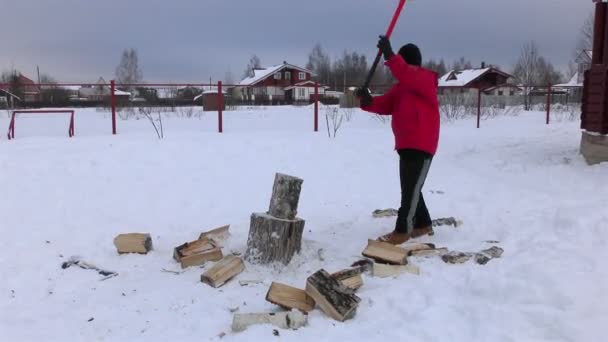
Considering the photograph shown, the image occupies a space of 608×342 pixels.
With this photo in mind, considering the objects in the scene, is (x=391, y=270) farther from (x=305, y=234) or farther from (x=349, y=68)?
(x=349, y=68)

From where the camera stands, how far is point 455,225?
15.8 ft

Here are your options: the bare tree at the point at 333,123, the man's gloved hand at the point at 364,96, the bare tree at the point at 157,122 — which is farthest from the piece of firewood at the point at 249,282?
the bare tree at the point at 333,123

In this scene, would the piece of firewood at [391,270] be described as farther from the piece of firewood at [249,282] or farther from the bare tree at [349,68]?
the bare tree at [349,68]

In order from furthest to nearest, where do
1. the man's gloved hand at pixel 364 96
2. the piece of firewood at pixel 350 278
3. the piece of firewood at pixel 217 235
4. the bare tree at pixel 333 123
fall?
the bare tree at pixel 333 123
the piece of firewood at pixel 217 235
the man's gloved hand at pixel 364 96
the piece of firewood at pixel 350 278

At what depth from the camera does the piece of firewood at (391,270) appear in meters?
3.56

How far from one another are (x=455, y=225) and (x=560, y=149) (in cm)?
476

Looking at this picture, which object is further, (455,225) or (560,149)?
(560,149)

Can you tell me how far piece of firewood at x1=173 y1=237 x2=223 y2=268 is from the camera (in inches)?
156

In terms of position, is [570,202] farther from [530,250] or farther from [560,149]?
[560,149]

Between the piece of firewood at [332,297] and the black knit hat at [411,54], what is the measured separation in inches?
76.3

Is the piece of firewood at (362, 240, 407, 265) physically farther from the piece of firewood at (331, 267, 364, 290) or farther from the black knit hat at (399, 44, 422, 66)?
the black knit hat at (399, 44, 422, 66)

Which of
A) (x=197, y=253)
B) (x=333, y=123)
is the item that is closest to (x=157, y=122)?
(x=333, y=123)

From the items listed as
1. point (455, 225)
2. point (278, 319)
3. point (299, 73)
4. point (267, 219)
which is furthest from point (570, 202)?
point (299, 73)

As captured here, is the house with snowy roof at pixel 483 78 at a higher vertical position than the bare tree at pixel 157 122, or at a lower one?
higher
